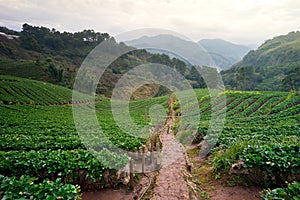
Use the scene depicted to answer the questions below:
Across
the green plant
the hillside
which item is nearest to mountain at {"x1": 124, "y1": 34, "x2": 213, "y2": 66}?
the green plant

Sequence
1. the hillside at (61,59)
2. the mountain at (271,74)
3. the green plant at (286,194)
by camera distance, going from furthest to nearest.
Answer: the hillside at (61,59) → the mountain at (271,74) → the green plant at (286,194)

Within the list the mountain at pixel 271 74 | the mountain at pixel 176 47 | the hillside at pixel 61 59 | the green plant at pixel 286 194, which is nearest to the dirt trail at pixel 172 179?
the green plant at pixel 286 194

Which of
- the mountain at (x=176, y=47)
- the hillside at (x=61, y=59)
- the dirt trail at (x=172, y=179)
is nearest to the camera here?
the dirt trail at (x=172, y=179)

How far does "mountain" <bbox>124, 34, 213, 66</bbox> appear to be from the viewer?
13.9 meters

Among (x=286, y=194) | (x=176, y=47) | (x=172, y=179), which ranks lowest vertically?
(x=172, y=179)

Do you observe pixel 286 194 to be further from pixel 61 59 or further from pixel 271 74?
pixel 271 74

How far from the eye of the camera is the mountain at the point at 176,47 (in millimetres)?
13859

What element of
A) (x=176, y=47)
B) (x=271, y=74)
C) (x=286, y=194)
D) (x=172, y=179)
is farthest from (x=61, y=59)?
(x=271, y=74)

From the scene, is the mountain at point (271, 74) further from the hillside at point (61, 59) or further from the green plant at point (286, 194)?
the green plant at point (286, 194)

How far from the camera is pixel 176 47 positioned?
49.2 feet

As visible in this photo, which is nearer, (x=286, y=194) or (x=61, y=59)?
(x=286, y=194)

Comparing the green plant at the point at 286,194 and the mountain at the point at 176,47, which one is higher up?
the mountain at the point at 176,47

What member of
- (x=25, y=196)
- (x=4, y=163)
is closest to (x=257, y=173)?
(x=25, y=196)

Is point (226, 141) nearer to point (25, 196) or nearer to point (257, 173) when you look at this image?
point (257, 173)
